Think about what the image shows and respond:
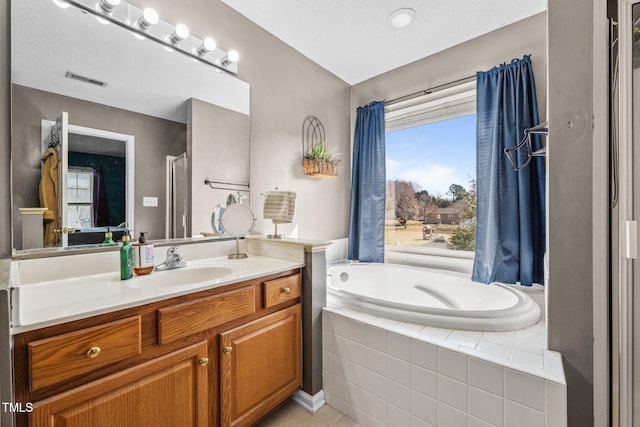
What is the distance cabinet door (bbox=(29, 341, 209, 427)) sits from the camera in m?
0.83

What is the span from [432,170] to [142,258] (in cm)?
243

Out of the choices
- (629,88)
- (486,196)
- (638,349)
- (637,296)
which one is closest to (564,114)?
(629,88)

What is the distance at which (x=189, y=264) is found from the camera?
1588 mm

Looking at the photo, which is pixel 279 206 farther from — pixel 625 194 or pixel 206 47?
pixel 625 194

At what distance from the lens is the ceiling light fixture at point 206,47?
5.84 feet

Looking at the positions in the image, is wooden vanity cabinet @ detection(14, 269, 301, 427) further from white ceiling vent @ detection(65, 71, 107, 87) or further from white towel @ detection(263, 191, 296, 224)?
white ceiling vent @ detection(65, 71, 107, 87)

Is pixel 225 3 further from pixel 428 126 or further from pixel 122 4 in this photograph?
pixel 428 126

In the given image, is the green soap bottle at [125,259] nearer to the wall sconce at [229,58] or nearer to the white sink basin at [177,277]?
the white sink basin at [177,277]

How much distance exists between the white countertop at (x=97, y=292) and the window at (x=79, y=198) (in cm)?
26

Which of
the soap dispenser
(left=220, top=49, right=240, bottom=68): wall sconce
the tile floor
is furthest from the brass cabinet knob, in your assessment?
(left=220, top=49, right=240, bottom=68): wall sconce

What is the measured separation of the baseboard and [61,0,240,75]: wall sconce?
2.11 m

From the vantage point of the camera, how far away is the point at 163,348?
1.05 meters

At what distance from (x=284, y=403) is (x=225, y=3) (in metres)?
2.60

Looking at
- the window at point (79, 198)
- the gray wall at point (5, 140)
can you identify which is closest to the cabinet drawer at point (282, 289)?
the window at point (79, 198)
